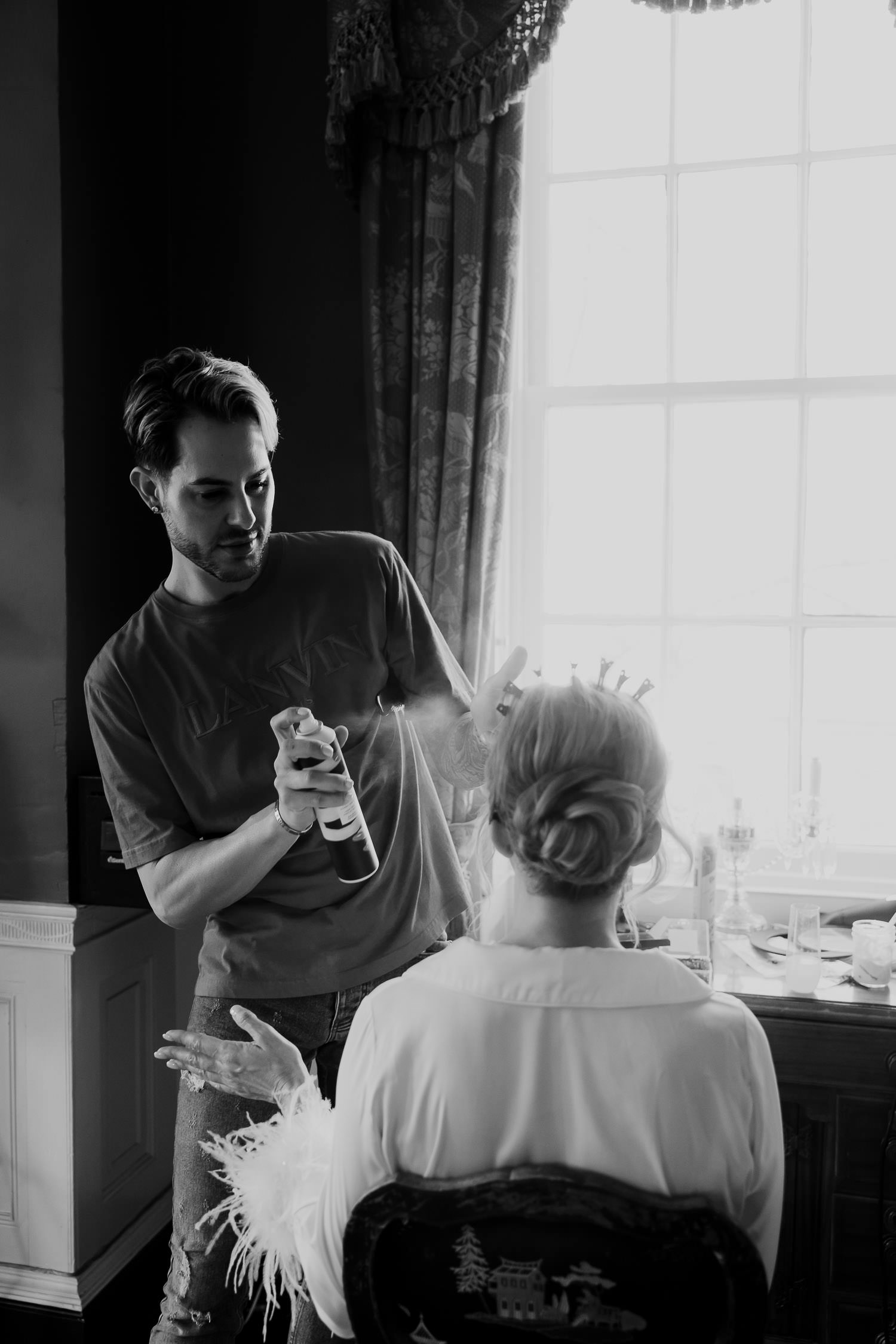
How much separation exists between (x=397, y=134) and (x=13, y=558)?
1.30 meters

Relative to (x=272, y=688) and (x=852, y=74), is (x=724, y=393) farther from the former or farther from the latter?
(x=272, y=688)

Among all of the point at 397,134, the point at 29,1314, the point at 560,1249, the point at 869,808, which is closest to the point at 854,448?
the point at 869,808

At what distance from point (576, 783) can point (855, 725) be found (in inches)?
72.8

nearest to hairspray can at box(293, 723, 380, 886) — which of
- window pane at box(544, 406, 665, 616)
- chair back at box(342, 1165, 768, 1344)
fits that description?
chair back at box(342, 1165, 768, 1344)

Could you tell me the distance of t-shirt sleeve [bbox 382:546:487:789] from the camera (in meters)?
1.89

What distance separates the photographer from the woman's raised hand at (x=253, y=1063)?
1322 millimetres

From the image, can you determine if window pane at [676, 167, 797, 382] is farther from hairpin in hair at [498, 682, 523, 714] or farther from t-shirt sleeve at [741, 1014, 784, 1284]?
t-shirt sleeve at [741, 1014, 784, 1284]

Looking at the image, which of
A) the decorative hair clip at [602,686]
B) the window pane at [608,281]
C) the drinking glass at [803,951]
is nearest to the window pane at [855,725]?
the drinking glass at [803,951]

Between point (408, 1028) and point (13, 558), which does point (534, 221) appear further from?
point (408, 1028)

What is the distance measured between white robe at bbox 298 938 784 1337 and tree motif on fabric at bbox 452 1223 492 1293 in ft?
0.27

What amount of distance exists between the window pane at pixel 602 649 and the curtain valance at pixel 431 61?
1.23 metres

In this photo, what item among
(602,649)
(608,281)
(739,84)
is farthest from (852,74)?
(602,649)

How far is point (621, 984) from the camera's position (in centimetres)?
101

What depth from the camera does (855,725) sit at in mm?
2672
